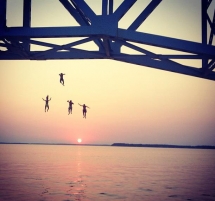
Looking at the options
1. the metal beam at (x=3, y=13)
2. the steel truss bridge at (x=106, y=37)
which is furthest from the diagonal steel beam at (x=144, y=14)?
the metal beam at (x=3, y=13)

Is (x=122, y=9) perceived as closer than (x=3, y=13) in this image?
Yes

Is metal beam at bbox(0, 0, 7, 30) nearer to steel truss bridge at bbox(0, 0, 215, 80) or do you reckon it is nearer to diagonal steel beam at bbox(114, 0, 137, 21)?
steel truss bridge at bbox(0, 0, 215, 80)

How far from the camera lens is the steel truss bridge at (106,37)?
5320 mm

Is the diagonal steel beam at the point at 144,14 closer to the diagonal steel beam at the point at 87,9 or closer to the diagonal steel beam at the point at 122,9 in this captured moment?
the diagonal steel beam at the point at 122,9

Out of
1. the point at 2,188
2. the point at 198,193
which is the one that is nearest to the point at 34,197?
the point at 2,188

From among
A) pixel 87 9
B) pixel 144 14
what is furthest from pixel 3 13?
pixel 144 14

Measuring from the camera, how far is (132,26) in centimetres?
589

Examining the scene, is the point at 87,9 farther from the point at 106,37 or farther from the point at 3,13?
the point at 3,13

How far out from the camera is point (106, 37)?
5516 millimetres

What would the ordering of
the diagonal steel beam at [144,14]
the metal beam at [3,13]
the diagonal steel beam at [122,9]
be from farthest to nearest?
the diagonal steel beam at [144,14], the metal beam at [3,13], the diagonal steel beam at [122,9]

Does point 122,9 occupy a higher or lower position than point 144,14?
lower

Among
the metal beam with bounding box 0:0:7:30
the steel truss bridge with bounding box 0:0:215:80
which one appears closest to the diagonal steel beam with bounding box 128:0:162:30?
the steel truss bridge with bounding box 0:0:215:80

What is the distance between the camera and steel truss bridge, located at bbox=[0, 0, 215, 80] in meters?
5.32

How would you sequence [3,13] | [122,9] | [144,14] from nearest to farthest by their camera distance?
[122,9] → [3,13] → [144,14]
